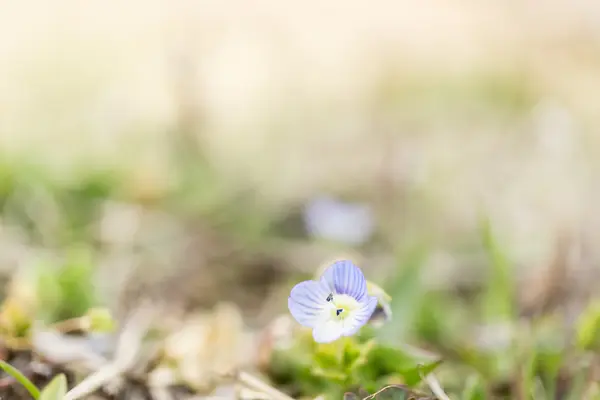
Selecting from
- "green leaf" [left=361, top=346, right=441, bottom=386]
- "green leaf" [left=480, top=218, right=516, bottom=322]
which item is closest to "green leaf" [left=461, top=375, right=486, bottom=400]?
"green leaf" [left=361, top=346, right=441, bottom=386]

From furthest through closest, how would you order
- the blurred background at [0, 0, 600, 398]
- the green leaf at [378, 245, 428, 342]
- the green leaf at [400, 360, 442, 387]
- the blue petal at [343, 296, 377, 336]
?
the blurred background at [0, 0, 600, 398] < the green leaf at [378, 245, 428, 342] < the green leaf at [400, 360, 442, 387] < the blue petal at [343, 296, 377, 336]

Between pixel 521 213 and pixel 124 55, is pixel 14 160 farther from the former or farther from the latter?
pixel 521 213

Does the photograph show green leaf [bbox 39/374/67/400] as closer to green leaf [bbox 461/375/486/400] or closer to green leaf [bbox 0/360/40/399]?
green leaf [bbox 0/360/40/399]

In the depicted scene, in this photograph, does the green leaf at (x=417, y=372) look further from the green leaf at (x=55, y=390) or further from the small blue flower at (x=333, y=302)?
the green leaf at (x=55, y=390)

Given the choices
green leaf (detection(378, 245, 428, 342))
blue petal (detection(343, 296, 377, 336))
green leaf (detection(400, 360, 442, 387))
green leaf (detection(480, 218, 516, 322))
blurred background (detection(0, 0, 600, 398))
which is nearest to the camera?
blue petal (detection(343, 296, 377, 336))

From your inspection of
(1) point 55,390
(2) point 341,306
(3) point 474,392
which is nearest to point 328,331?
(2) point 341,306

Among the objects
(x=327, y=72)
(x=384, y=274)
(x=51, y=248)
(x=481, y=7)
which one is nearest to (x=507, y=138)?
(x=327, y=72)

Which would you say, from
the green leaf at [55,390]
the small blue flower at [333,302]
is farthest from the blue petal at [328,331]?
the green leaf at [55,390]
